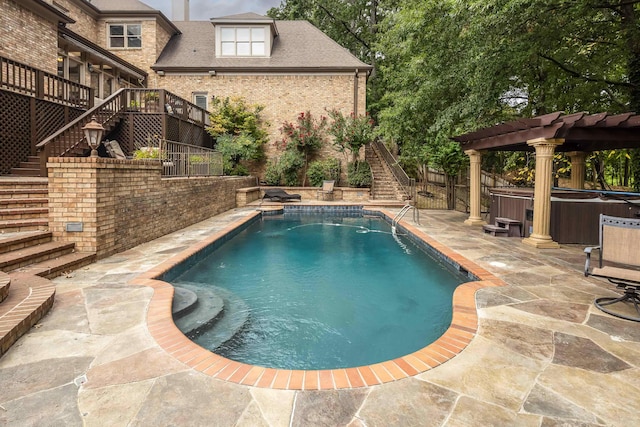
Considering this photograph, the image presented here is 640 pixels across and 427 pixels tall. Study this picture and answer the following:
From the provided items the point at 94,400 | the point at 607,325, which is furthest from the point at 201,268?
the point at 607,325

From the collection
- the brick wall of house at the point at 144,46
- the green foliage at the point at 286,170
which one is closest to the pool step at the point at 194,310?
the green foliage at the point at 286,170

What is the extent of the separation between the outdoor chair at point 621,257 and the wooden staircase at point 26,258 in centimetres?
Result: 555

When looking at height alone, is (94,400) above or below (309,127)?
below

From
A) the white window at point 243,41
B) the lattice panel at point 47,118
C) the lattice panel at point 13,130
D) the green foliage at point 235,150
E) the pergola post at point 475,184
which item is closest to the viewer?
the lattice panel at point 13,130

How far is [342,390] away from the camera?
232 cm

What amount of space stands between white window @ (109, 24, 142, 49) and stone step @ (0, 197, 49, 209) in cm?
1491

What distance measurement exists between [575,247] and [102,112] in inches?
535

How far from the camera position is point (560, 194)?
306 inches

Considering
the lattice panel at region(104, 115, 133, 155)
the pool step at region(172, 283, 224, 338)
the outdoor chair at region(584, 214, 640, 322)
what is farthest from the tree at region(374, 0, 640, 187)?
the lattice panel at region(104, 115, 133, 155)

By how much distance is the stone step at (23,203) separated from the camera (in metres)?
5.95

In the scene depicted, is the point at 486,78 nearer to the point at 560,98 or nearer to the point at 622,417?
the point at 560,98

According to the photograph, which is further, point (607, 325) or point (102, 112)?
point (102, 112)

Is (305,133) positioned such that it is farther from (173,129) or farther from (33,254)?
(33,254)

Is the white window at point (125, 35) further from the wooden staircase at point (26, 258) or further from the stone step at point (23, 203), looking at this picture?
the stone step at point (23, 203)
